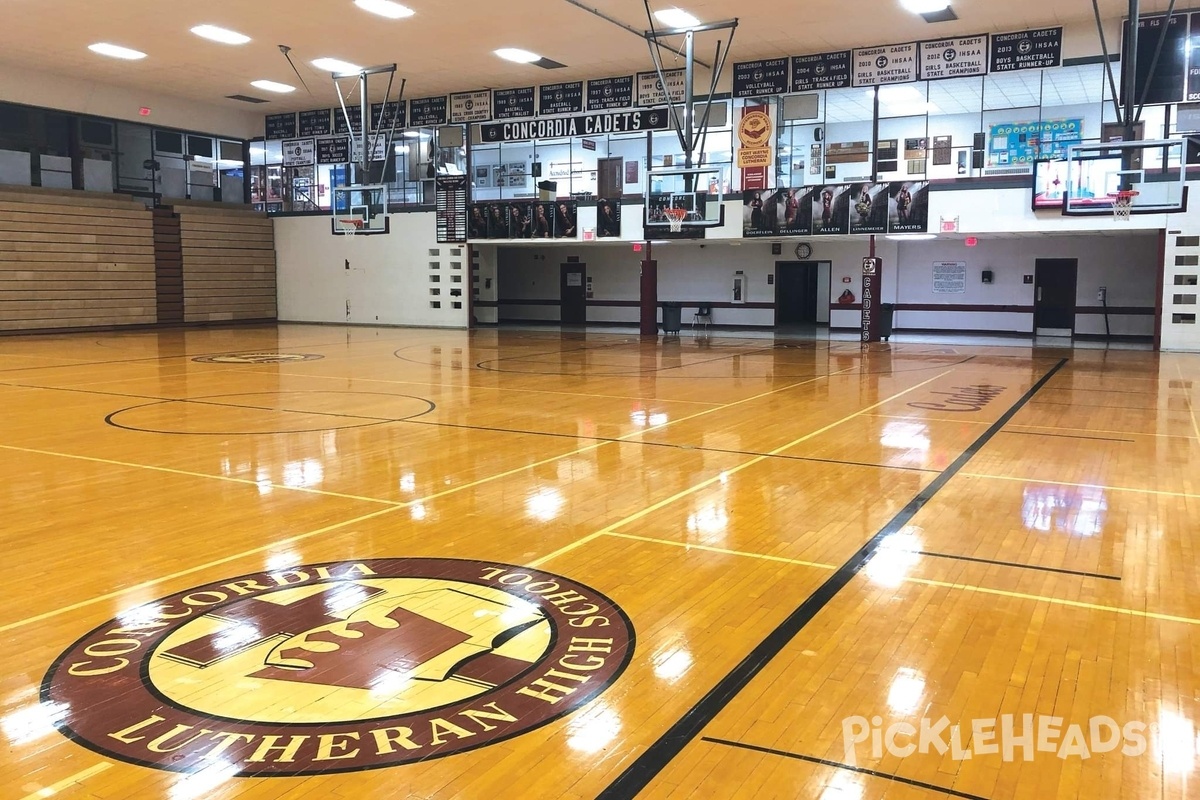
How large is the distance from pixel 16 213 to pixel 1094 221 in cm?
2347

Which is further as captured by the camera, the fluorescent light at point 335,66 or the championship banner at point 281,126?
the championship banner at point 281,126

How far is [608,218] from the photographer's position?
939 inches

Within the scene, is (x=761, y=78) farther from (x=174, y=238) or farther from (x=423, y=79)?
(x=174, y=238)

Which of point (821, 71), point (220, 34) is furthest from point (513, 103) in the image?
point (821, 71)

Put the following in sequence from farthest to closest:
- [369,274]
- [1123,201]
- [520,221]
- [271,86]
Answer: [369,274] → [520,221] → [271,86] → [1123,201]

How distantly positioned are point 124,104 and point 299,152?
481cm

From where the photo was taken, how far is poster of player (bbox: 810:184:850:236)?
21000 mm

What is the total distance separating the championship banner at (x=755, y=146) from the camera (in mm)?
21484

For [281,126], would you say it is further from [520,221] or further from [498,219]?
[520,221]

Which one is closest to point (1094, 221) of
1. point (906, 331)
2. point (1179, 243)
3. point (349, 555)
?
point (1179, 243)

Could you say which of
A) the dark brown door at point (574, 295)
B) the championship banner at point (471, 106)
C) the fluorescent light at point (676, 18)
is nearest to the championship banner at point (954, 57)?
the fluorescent light at point (676, 18)

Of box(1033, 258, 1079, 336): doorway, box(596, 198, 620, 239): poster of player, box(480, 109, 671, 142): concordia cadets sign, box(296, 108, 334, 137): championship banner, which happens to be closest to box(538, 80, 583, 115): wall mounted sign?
box(480, 109, 671, 142): concordia cadets sign

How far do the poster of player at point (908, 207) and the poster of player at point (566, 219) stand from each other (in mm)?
7765

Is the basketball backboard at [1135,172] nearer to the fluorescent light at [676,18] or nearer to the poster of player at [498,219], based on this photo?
the fluorescent light at [676,18]
